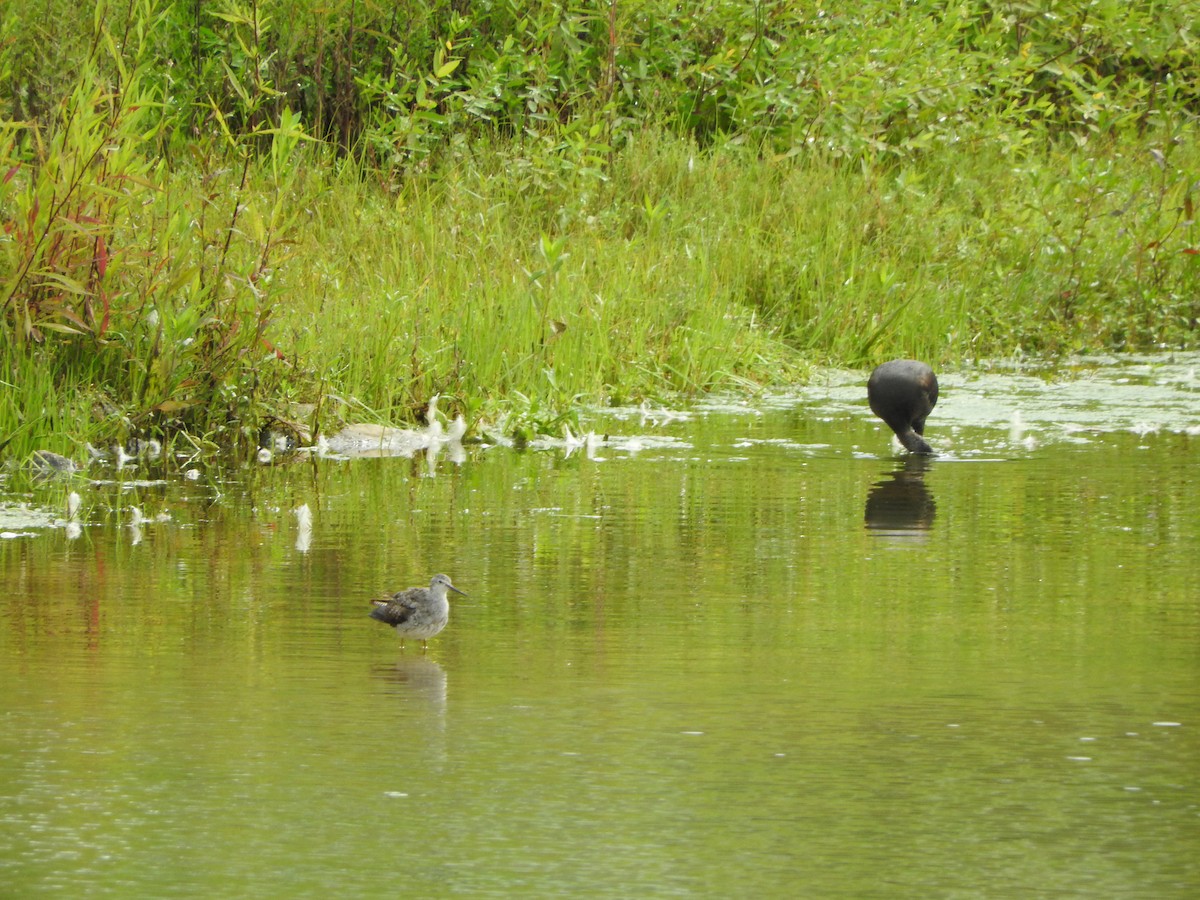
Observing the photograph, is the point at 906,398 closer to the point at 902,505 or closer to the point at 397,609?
the point at 902,505

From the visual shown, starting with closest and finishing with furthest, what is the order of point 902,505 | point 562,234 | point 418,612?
point 418,612 → point 902,505 → point 562,234

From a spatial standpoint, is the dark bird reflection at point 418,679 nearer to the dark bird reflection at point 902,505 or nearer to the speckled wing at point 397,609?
the speckled wing at point 397,609

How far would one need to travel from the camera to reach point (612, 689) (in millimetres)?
4449

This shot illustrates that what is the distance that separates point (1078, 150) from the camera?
15438mm

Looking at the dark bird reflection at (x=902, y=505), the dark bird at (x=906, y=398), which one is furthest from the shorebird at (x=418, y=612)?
the dark bird at (x=906, y=398)

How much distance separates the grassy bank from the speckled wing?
3.04m

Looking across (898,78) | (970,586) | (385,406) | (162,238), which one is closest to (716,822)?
(970,586)

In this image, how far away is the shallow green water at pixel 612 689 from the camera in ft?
11.0

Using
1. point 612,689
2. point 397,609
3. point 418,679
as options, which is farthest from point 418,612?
point 612,689

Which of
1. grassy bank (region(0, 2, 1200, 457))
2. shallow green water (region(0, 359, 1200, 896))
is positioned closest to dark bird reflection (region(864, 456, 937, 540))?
shallow green water (region(0, 359, 1200, 896))

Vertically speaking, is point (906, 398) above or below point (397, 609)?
above

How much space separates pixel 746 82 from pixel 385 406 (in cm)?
611

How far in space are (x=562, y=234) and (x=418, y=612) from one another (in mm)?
7421

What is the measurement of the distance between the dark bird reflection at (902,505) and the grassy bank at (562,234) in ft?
5.77
